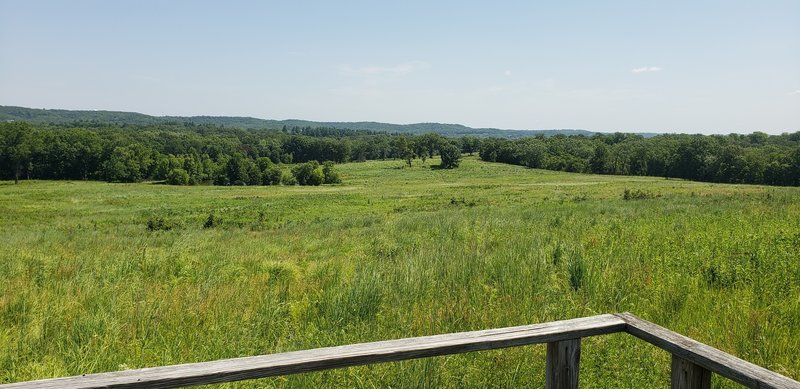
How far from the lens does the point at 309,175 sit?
95.9m

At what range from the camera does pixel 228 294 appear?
6.26 meters

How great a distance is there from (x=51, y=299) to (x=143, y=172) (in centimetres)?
11331

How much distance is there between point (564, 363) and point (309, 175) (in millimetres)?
95778

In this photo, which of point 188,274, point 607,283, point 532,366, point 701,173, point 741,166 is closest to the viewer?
point 532,366

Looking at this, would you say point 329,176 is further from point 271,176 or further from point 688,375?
point 688,375

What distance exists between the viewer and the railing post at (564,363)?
2.36 m

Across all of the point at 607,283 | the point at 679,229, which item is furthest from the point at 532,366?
the point at 679,229

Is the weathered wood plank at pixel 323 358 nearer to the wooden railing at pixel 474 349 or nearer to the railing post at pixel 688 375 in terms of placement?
the wooden railing at pixel 474 349

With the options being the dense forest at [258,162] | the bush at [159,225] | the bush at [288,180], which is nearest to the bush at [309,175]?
the dense forest at [258,162]

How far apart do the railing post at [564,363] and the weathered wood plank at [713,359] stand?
1.13 feet

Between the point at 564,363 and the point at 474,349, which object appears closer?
the point at 474,349

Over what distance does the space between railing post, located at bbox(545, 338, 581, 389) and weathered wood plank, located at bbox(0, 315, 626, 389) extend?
0.07 meters

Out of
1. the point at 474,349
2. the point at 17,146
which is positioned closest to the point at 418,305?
the point at 474,349

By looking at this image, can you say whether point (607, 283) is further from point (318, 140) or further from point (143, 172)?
point (318, 140)
